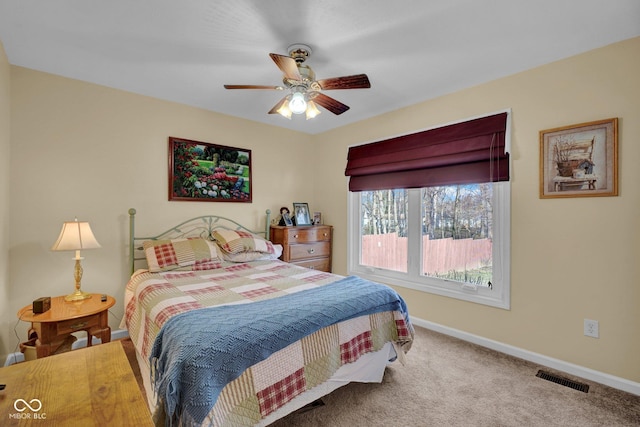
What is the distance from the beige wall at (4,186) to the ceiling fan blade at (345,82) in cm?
244

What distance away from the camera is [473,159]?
2803mm

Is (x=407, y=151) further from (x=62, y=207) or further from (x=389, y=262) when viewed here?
(x=62, y=207)

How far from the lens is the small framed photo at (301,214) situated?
164 inches

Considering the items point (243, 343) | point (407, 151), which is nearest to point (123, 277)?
point (243, 343)

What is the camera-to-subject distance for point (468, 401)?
1993mm

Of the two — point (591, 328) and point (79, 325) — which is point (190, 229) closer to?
point (79, 325)

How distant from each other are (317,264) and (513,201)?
249 centimetres

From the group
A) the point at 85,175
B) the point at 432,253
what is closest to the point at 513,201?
the point at 432,253

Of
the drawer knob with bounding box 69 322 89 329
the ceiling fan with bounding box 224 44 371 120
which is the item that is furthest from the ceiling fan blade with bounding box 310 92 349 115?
the drawer knob with bounding box 69 322 89 329

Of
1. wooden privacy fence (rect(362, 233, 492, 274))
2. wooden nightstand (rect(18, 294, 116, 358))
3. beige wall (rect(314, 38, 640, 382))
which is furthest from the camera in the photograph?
wooden privacy fence (rect(362, 233, 492, 274))

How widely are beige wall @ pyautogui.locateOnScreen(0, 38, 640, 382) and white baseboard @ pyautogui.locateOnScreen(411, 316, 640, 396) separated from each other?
0.14ft

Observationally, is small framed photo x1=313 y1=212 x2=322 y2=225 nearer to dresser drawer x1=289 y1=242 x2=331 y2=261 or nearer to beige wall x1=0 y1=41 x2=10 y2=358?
dresser drawer x1=289 y1=242 x2=331 y2=261

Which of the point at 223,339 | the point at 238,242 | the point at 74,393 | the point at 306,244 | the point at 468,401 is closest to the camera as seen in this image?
the point at 74,393

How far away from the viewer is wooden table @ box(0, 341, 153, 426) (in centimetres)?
69
